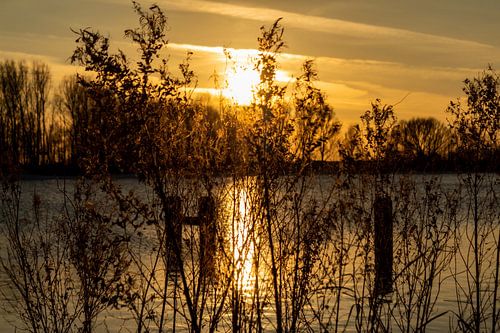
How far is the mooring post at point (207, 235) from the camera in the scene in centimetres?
659

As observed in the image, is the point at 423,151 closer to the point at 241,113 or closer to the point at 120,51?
the point at 241,113

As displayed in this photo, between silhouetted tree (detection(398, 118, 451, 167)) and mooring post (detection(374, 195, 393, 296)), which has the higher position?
silhouetted tree (detection(398, 118, 451, 167))

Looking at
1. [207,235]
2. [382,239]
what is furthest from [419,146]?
[207,235]

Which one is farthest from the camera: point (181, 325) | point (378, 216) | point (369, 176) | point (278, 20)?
point (181, 325)

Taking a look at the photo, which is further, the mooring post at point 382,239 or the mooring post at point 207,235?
the mooring post at point 382,239

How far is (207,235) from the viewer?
689cm

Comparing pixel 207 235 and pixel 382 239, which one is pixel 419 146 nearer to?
pixel 382 239

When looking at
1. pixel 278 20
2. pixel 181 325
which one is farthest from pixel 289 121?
pixel 181 325

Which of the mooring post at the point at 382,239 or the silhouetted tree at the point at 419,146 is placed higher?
the silhouetted tree at the point at 419,146

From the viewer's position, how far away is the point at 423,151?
8719 mm

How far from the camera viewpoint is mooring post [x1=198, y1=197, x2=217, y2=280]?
259 inches

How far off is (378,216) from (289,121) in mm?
2094

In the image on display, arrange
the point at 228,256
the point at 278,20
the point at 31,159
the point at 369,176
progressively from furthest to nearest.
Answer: the point at 31,159
the point at 369,176
the point at 228,256
the point at 278,20

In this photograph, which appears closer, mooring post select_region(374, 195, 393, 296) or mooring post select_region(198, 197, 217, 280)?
mooring post select_region(198, 197, 217, 280)
